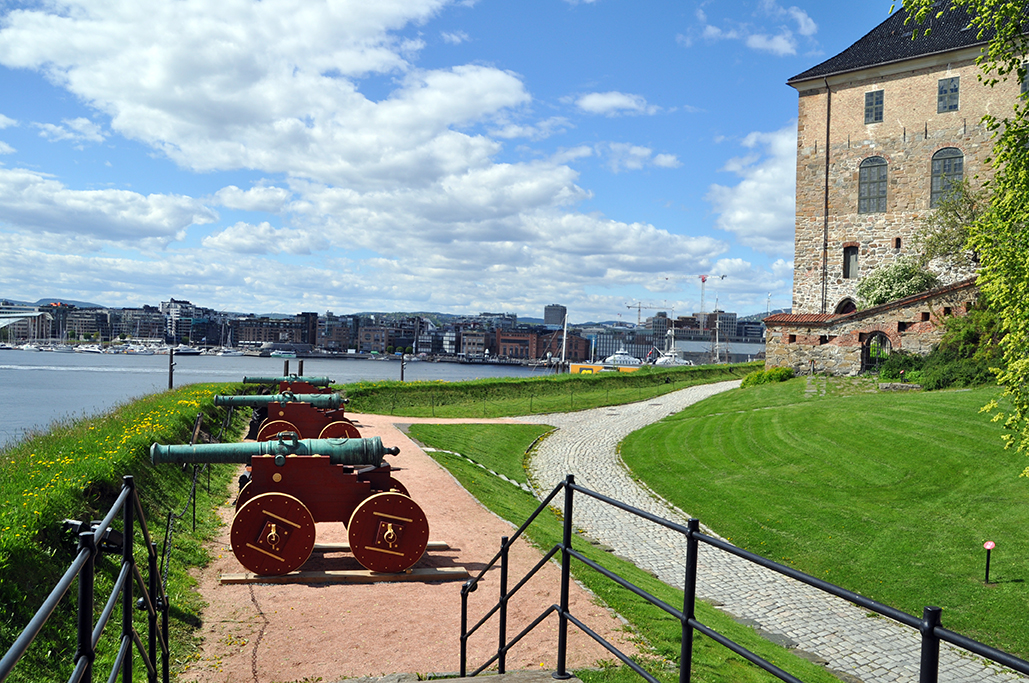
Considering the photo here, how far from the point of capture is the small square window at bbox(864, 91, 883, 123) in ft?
114

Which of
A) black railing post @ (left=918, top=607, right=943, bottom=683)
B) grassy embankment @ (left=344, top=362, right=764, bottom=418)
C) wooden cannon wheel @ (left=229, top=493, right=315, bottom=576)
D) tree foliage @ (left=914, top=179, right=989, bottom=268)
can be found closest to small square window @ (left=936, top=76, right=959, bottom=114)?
tree foliage @ (left=914, top=179, right=989, bottom=268)

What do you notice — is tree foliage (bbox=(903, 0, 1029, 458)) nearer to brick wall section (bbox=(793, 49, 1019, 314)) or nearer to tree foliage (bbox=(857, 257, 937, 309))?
tree foliage (bbox=(857, 257, 937, 309))

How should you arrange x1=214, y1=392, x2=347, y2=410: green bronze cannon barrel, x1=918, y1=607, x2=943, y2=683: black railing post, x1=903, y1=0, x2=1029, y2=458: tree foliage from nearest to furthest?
x1=918, y1=607, x2=943, y2=683: black railing post < x1=903, y1=0, x2=1029, y2=458: tree foliage < x1=214, y1=392, x2=347, y2=410: green bronze cannon barrel

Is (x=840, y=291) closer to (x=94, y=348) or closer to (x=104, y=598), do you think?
(x=104, y=598)

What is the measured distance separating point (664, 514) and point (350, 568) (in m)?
9.27

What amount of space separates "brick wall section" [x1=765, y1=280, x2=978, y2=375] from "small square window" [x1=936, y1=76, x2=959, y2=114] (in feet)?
36.5

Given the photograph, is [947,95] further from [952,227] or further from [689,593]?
[689,593]

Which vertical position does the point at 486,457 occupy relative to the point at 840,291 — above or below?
below

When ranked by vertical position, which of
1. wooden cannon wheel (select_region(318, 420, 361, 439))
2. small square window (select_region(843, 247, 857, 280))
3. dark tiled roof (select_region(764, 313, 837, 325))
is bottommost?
wooden cannon wheel (select_region(318, 420, 361, 439))

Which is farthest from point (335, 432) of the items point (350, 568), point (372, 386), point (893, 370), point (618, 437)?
point (893, 370)

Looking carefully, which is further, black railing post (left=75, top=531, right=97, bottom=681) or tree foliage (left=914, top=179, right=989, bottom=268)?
tree foliage (left=914, top=179, right=989, bottom=268)

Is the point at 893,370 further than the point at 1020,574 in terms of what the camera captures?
Yes

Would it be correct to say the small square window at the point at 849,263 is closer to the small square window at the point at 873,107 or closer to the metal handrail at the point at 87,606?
the small square window at the point at 873,107

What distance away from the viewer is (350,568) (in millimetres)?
9062
